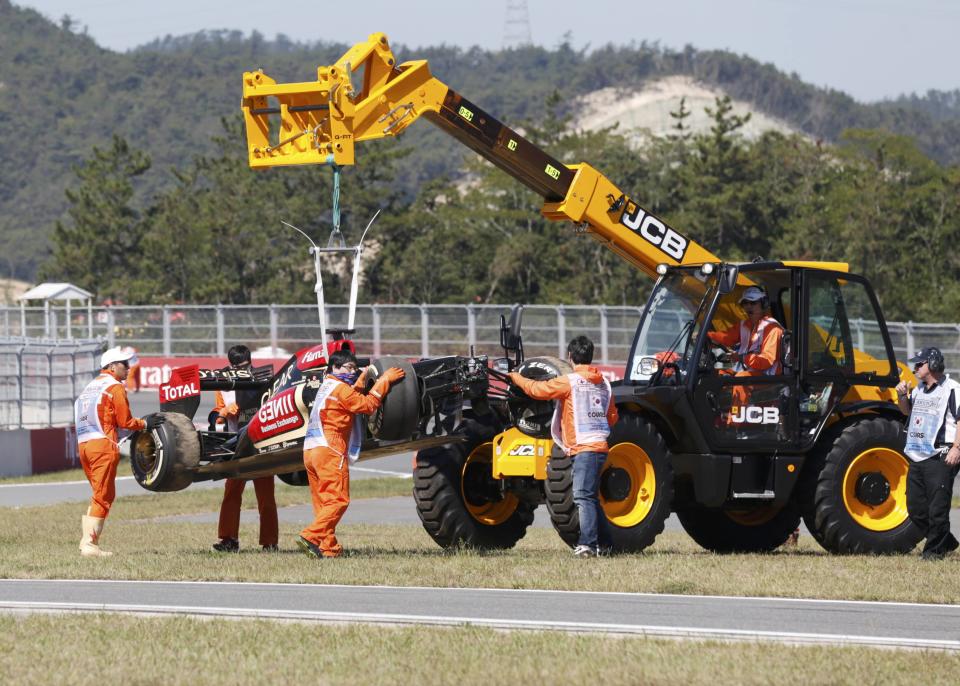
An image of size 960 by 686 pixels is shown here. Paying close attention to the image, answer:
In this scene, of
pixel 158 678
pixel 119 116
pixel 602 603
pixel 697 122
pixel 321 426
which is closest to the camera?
pixel 158 678

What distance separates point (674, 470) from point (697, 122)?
147319 mm

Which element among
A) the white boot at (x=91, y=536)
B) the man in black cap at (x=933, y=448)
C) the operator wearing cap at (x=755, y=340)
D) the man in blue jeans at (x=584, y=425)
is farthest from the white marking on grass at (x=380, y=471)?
the man in black cap at (x=933, y=448)

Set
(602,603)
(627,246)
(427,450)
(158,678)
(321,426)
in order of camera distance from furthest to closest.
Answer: (627,246) < (427,450) < (321,426) < (602,603) < (158,678)

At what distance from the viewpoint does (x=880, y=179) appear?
2411 inches

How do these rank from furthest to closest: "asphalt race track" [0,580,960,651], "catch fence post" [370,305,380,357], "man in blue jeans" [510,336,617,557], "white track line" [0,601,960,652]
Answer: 1. "catch fence post" [370,305,380,357]
2. "man in blue jeans" [510,336,617,557]
3. "asphalt race track" [0,580,960,651]
4. "white track line" [0,601,960,652]

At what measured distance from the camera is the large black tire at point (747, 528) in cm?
1448

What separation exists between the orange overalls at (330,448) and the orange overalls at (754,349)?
9.71 feet

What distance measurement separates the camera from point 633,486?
12859mm

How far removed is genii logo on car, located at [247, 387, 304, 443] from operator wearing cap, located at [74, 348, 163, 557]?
→ 0.80 m

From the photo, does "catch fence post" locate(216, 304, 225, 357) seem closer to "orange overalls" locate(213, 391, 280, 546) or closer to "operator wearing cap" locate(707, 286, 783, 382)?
"orange overalls" locate(213, 391, 280, 546)

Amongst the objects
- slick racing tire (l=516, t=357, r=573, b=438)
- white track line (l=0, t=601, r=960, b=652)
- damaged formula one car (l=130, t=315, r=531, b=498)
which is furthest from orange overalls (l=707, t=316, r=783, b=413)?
white track line (l=0, t=601, r=960, b=652)

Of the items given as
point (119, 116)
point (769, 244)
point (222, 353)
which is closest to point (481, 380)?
point (222, 353)

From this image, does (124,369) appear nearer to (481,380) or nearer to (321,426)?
(321,426)

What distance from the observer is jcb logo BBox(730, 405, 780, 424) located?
1335 centimetres
